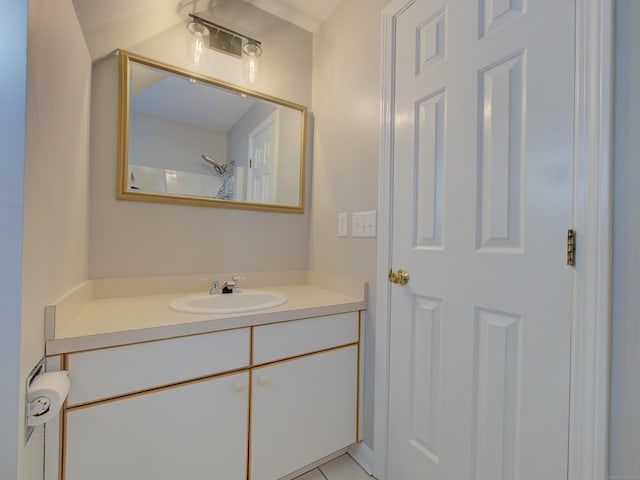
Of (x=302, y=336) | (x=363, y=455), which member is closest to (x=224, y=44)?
(x=302, y=336)

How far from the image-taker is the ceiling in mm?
1076

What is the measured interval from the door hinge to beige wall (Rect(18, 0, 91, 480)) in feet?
4.20

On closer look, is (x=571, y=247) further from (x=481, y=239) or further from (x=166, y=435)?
(x=166, y=435)

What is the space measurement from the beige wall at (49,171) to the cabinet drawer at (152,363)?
0.38 feet

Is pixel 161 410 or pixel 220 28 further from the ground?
pixel 220 28

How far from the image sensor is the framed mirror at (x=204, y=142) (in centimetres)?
132

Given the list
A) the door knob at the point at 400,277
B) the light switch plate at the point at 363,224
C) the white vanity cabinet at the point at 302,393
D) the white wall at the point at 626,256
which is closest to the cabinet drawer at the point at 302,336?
the white vanity cabinet at the point at 302,393

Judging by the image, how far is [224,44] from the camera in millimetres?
1543

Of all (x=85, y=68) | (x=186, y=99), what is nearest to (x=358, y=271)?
(x=186, y=99)

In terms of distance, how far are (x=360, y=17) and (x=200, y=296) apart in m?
1.64

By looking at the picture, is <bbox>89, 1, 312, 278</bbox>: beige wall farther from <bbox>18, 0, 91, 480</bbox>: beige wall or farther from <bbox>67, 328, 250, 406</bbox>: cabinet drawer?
<bbox>67, 328, 250, 406</bbox>: cabinet drawer

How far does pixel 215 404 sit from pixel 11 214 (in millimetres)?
806

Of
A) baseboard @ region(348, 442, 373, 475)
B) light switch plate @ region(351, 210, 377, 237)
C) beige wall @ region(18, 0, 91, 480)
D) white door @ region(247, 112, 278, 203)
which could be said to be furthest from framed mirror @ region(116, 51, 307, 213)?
baseboard @ region(348, 442, 373, 475)

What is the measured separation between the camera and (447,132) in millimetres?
1030
